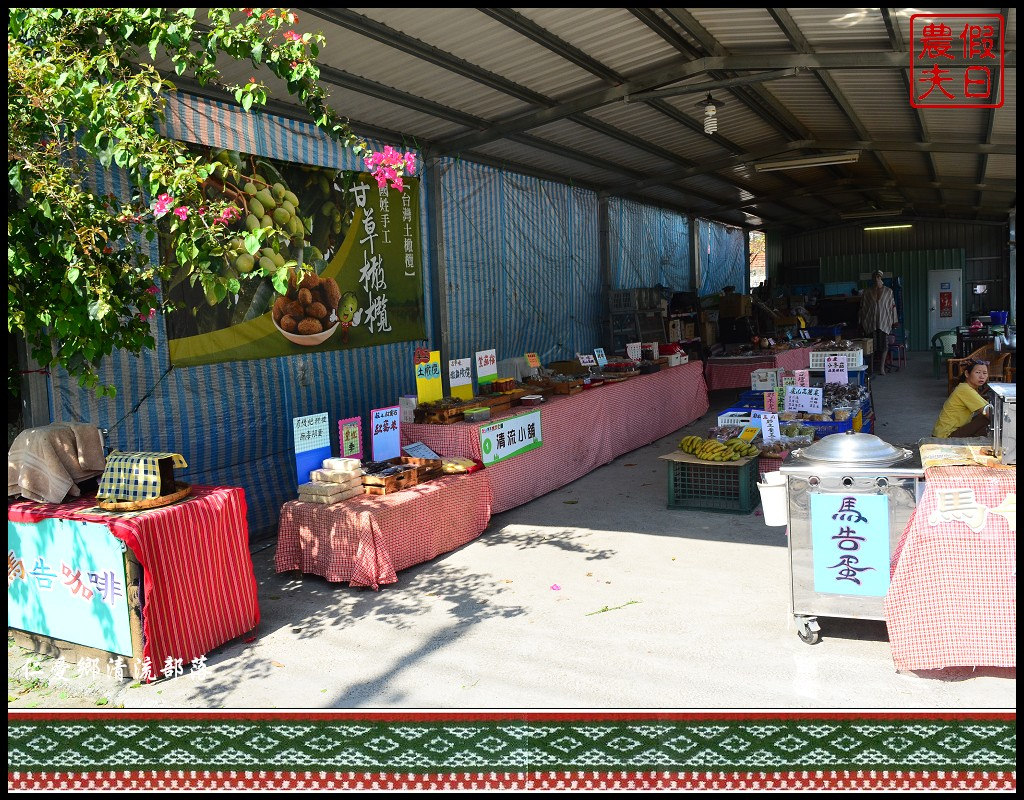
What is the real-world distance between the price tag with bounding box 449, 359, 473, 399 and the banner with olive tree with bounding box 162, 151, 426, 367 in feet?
3.36

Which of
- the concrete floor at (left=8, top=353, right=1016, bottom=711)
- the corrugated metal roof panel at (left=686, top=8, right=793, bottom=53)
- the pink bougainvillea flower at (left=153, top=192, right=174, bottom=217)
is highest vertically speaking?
the corrugated metal roof panel at (left=686, top=8, right=793, bottom=53)

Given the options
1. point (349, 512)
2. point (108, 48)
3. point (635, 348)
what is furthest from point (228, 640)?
point (635, 348)

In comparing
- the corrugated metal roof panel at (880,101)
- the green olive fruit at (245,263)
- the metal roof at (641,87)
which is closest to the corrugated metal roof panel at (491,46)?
the metal roof at (641,87)

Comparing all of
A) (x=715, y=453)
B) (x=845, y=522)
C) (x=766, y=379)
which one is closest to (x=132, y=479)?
(x=845, y=522)

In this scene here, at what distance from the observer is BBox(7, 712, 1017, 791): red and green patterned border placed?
3.49 meters

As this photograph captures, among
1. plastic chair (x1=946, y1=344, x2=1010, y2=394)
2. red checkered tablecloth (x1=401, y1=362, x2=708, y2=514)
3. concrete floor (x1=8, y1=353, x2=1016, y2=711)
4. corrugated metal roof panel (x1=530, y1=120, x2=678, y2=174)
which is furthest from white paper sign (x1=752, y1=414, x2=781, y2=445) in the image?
corrugated metal roof panel (x1=530, y1=120, x2=678, y2=174)

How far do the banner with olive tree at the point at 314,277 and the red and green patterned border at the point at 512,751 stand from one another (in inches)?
130

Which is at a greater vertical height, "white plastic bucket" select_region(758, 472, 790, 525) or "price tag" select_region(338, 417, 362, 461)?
"price tag" select_region(338, 417, 362, 461)

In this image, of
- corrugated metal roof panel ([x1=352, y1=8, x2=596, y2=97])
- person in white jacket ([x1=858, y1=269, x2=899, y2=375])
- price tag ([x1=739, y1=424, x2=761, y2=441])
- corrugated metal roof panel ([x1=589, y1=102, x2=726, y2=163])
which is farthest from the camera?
person in white jacket ([x1=858, y1=269, x2=899, y2=375])

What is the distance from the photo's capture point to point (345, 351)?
27.4ft

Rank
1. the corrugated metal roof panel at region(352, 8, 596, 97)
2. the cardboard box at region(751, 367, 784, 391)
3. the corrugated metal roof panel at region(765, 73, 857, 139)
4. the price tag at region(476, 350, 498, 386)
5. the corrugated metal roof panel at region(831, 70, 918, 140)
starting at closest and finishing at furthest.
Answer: the corrugated metal roof panel at region(352, 8, 596, 97), the price tag at region(476, 350, 498, 386), the corrugated metal roof panel at region(831, 70, 918, 140), the cardboard box at region(751, 367, 784, 391), the corrugated metal roof panel at region(765, 73, 857, 139)

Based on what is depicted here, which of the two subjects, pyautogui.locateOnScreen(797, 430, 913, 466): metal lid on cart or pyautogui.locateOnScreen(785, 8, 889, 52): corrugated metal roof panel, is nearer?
pyautogui.locateOnScreen(797, 430, 913, 466): metal lid on cart

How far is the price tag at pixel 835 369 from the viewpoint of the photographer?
32.2ft

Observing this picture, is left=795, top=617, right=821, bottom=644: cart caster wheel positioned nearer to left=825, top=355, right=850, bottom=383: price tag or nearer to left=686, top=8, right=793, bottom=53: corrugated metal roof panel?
left=686, top=8, right=793, bottom=53: corrugated metal roof panel
